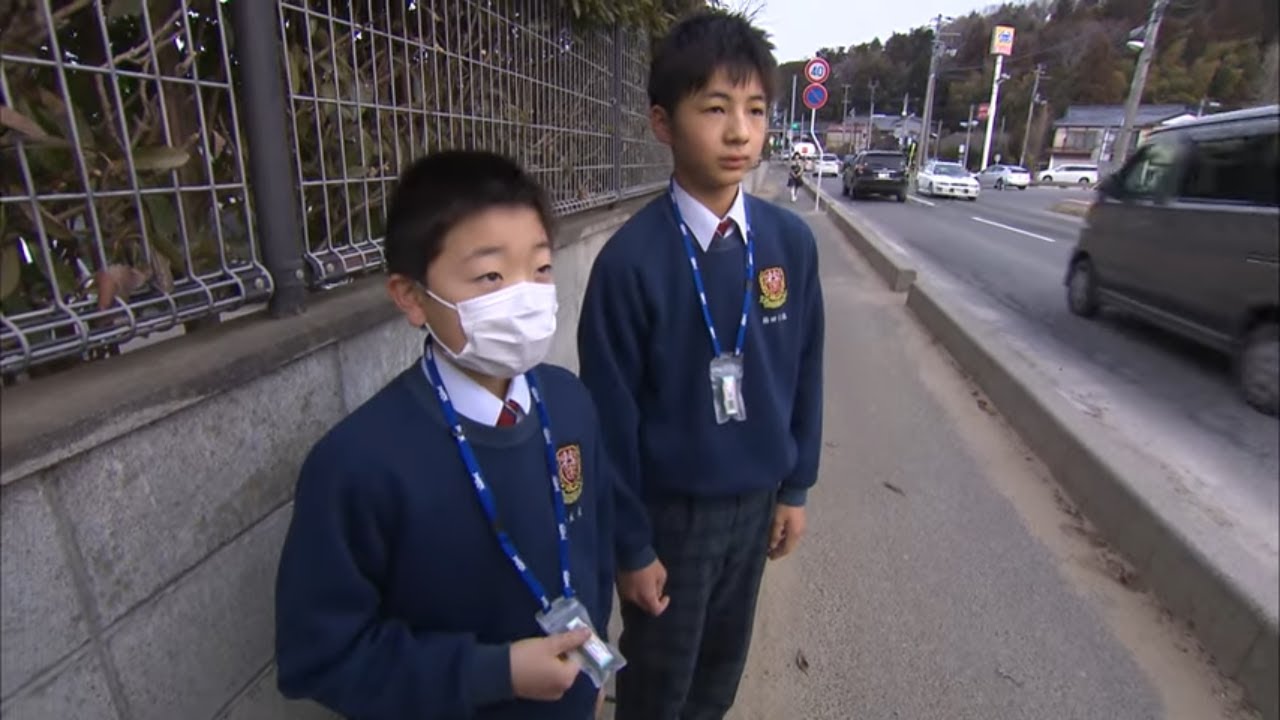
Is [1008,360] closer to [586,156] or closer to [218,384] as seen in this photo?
[218,384]

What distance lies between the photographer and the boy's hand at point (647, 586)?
1.33 metres

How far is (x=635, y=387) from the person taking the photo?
4.55 feet

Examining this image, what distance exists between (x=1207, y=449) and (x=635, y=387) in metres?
0.94

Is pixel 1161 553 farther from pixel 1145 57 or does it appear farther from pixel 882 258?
pixel 882 258

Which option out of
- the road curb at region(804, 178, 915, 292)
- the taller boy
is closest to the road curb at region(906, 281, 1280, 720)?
the taller boy

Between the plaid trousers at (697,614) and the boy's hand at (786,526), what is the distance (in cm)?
2

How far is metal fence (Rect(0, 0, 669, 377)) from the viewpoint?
937mm

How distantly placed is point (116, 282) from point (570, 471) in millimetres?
774

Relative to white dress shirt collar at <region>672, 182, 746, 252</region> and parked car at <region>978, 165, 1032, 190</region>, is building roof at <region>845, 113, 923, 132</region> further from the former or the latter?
white dress shirt collar at <region>672, 182, 746, 252</region>

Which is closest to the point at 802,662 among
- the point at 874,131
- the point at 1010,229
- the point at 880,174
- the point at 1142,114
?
the point at 1142,114

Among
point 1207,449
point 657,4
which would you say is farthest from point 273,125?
point 657,4

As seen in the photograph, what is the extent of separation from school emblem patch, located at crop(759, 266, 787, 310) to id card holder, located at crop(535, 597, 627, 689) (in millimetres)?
739

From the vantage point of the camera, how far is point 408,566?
3.07ft

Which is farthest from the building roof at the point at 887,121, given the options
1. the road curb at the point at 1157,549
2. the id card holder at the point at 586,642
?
the id card holder at the point at 586,642
